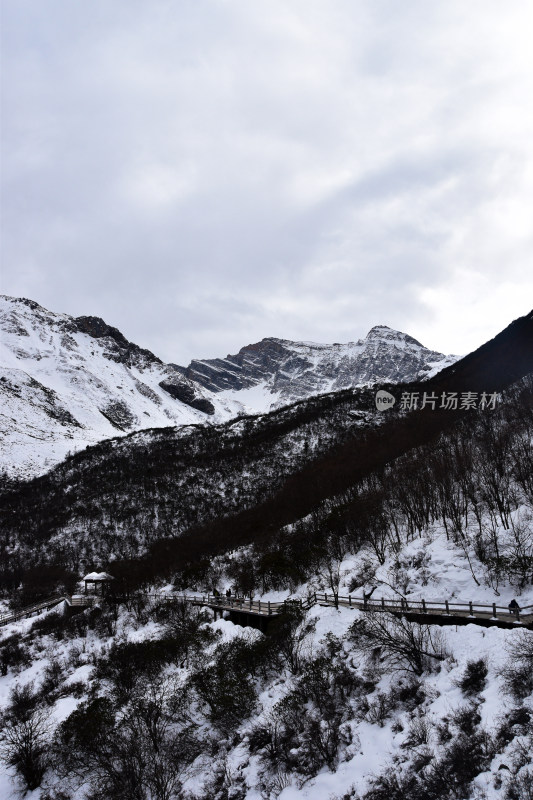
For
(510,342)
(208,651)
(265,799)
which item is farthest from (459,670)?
(510,342)

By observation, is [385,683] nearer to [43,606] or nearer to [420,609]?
[420,609]

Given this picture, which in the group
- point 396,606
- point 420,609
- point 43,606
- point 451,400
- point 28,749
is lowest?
point 28,749

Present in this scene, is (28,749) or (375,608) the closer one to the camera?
(28,749)

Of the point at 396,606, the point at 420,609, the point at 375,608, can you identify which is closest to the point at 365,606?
the point at 375,608

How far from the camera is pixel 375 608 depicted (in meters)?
29.4

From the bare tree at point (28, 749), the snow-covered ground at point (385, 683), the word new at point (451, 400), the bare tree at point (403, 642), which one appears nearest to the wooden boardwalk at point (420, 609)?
A: the snow-covered ground at point (385, 683)

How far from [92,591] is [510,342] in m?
115

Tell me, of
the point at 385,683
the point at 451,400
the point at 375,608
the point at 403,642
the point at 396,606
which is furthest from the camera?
the point at 451,400

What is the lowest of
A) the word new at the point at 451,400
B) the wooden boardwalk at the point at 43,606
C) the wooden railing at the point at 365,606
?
the wooden boardwalk at the point at 43,606

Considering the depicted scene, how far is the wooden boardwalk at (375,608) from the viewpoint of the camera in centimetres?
2294

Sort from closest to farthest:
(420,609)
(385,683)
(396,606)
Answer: (385,683)
(420,609)
(396,606)

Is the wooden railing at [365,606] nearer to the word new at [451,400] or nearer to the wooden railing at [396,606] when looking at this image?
the wooden railing at [396,606]

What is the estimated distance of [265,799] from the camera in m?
20.8

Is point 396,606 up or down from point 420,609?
down
